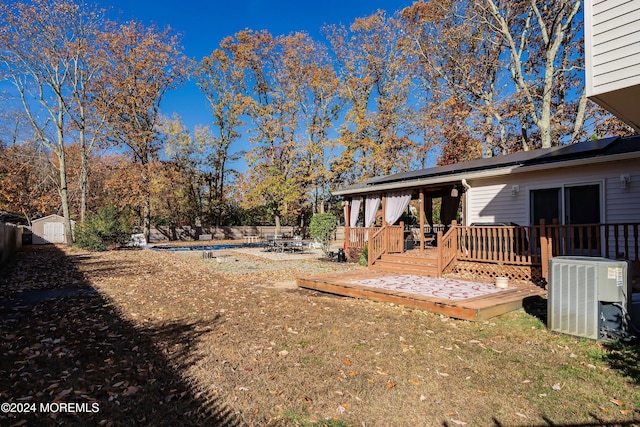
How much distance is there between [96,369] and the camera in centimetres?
377

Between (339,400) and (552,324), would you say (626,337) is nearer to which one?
(552,324)

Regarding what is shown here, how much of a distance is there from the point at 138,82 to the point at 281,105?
10542 mm

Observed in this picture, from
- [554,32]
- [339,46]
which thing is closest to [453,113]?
[554,32]

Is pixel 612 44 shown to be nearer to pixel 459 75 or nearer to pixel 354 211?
pixel 354 211

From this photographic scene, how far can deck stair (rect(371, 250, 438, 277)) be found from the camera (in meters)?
9.34

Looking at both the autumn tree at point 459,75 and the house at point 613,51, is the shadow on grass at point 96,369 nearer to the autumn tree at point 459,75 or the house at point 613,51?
the house at point 613,51

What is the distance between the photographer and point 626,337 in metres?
4.22

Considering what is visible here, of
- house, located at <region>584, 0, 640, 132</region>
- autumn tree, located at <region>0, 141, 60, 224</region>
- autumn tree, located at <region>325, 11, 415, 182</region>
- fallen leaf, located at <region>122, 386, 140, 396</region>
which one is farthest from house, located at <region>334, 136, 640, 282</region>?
autumn tree, located at <region>0, 141, 60, 224</region>

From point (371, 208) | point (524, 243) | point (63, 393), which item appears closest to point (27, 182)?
point (371, 208)

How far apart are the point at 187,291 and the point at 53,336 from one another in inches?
133

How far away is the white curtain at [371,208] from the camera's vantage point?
1361 centimetres

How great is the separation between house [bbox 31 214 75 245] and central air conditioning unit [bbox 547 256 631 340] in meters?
31.1

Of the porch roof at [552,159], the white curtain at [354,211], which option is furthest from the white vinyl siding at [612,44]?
Answer: the white curtain at [354,211]

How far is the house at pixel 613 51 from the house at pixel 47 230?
103 ft
